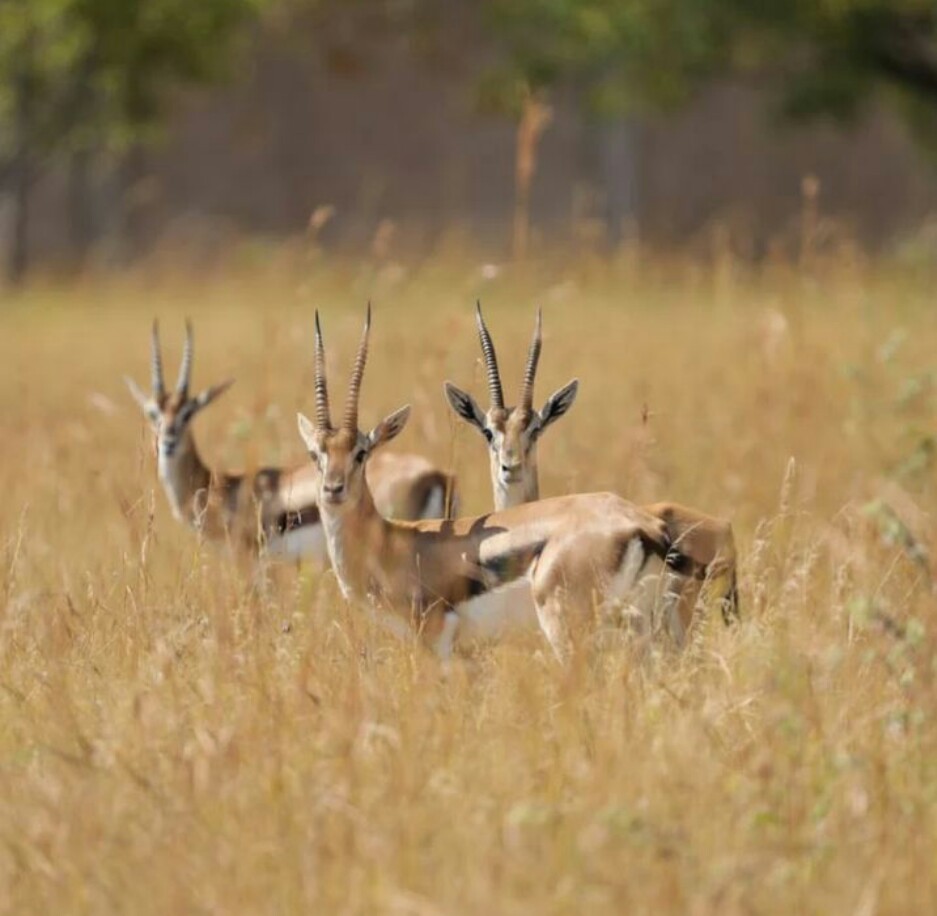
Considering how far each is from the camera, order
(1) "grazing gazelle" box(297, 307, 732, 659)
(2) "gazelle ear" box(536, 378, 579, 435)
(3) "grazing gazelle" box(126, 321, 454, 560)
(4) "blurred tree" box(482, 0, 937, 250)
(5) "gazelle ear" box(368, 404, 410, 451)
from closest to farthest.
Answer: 1. (1) "grazing gazelle" box(297, 307, 732, 659)
2. (5) "gazelle ear" box(368, 404, 410, 451)
3. (2) "gazelle ear" box(536, 378, 579, 435)
4. (3) "grazing gazelle" box(126, 321, 454, 560)
5. (4) "blurred tree" box(482, 0, 937, 250)

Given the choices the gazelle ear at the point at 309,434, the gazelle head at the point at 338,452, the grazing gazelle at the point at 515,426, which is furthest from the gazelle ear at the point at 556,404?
the gazelle ear at the point at 309,434

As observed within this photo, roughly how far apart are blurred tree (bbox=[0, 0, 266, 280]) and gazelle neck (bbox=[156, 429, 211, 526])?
10.0 meters

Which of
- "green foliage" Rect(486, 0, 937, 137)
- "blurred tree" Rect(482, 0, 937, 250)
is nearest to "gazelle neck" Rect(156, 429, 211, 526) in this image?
"blurred tree" Rect(482, 0, 937, 250)

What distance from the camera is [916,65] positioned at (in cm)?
1783

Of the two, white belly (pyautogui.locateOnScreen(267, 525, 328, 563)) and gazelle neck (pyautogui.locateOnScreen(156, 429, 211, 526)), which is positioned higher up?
gazelle neck (pyautogui.locateOnScreen(156, 429, 211, 526))

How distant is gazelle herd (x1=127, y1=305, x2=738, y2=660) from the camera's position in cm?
534

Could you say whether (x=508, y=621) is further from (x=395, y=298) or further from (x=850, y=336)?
(x=395, y=298)

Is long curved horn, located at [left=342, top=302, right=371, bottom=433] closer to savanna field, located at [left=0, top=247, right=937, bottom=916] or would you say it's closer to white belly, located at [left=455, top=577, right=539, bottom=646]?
savanna field, located at [left=0, top=247, right=937, bottom=916]

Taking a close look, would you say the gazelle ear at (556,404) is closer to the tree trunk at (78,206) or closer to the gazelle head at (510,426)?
the gazelle head at (510,426)

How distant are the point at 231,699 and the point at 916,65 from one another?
1421 centimetres

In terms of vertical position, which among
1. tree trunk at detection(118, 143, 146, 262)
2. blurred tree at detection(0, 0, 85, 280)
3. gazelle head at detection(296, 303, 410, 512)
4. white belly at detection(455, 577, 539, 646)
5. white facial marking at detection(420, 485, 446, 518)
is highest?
blurred tree at detection(0, 0, 85, 280)

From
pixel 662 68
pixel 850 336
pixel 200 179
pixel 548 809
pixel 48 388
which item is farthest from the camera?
pixel 200 179

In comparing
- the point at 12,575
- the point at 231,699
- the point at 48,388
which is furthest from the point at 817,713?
the point at 48,388

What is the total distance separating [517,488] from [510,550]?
2.78 ft
